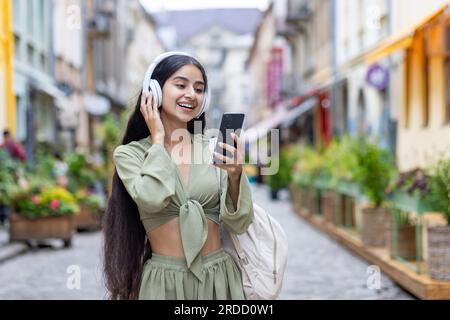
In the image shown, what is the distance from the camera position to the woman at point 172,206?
125 inches

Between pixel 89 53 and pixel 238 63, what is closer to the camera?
pixel 89 53

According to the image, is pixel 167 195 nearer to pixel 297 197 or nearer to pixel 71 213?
pixel 71 213

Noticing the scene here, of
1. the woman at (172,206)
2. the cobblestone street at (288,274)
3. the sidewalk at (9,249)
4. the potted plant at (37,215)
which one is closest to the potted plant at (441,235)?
the cobblestone street at (288,274)

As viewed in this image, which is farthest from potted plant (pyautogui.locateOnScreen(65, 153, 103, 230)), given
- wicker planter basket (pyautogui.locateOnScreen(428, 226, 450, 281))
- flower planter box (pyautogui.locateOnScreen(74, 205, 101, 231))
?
wicker planter basket (pyautogui.locateOnScreen(428, 226, 450, 281))

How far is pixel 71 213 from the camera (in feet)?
44.3

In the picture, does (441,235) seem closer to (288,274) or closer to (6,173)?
(288,274)

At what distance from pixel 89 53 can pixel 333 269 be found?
28485 millimetres

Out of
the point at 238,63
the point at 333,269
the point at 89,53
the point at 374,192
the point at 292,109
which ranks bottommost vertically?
the point at 333,269

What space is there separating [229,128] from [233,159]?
113mm

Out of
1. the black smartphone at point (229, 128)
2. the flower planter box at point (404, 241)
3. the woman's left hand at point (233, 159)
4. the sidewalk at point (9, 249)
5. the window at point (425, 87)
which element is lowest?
the sidewalk at point (9, 249)

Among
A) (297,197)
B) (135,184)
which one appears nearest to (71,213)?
(297,197)

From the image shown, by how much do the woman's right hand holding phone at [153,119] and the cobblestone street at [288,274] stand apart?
5362mm

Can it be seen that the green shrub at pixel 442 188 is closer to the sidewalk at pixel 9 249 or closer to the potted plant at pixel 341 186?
the potted plant at pixel 341 186

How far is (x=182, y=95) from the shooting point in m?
3.31
